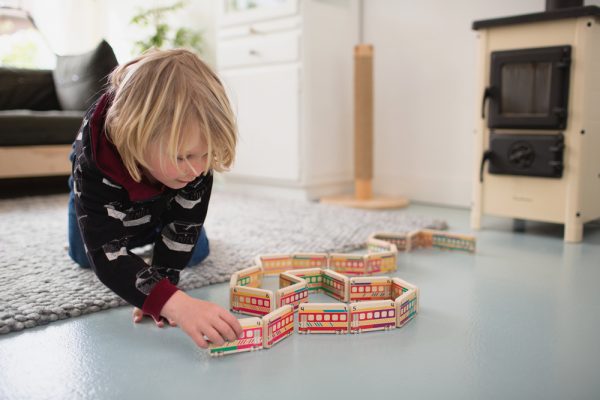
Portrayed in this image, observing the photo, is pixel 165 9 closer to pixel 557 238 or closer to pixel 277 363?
pixel 557 238

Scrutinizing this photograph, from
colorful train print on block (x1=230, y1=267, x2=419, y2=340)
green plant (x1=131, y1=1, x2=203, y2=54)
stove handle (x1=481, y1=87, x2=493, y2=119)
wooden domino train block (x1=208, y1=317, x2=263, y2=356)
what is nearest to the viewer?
wooden domino train block (x1=208, y1=317, x2=263, y2=356)

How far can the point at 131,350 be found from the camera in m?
0.96

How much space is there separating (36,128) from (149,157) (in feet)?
6.66

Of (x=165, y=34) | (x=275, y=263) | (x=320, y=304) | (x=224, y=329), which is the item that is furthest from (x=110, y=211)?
(x=165, y=34)

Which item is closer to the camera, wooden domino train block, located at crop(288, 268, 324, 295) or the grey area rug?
the grey area rug

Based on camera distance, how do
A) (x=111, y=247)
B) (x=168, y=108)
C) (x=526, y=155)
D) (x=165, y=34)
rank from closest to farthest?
(x=168, y=108) → (x=111, y=247) → (x=526, y=155) → (x=165, y=34)

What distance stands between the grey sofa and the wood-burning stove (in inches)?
63.7

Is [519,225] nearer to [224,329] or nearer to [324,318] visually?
[324,318]

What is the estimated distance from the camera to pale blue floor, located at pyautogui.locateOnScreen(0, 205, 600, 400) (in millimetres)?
815

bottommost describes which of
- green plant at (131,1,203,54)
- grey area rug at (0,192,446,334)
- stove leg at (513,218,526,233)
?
stove leg at (513,218,526,233)

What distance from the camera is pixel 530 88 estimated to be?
1.86 metres

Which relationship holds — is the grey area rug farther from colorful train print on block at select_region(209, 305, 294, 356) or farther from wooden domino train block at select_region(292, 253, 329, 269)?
colorful train print on block at select_region(209, 305, 294, 356)

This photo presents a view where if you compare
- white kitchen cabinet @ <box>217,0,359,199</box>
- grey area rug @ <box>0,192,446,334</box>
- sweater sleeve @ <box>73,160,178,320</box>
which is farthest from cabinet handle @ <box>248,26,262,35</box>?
sweater sleeve @ <box>73,160,178,320</box>

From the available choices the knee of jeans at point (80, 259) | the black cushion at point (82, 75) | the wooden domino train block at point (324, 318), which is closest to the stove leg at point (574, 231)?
the wooden domino train block at point (324, 318)
